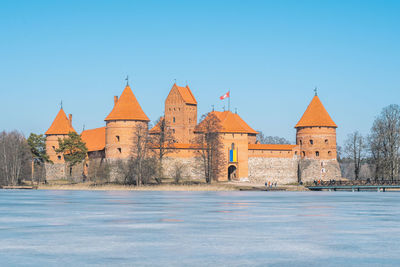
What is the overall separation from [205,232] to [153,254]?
318 centimetres

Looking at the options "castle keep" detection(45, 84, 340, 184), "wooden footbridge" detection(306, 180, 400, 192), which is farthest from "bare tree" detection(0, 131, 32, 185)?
"wooden footbridge" detection(306, 180, 400, 192)

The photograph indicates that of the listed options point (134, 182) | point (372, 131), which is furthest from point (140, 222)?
point (372, 131)

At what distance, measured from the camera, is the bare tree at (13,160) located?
174ft

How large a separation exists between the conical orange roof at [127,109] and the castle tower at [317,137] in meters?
17.0

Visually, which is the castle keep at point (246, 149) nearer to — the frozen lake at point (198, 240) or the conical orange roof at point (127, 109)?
the conical orange roof at point (127, 109)

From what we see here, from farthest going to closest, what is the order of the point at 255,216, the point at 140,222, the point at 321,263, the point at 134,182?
1. the point at 134,182
2. the point at 255,216
3. the point at 140,222
4. the point at 321,263

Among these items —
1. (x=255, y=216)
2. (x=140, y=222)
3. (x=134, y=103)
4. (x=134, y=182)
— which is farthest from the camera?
(x=134, y=103)

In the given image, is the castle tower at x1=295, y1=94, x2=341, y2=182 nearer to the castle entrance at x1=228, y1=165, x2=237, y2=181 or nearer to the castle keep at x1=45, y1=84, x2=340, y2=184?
the castle keep at x1=45, y1=84, x2=340, y2=184

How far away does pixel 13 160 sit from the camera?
176 ft

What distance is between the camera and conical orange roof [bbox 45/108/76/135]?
2681 inches

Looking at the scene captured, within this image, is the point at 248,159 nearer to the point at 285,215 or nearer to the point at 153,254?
the point at 285,215

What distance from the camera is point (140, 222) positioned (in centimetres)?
1466

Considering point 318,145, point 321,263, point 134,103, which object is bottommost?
point 321,263

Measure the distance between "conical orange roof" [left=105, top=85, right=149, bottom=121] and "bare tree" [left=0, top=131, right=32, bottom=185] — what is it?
8.76 m
